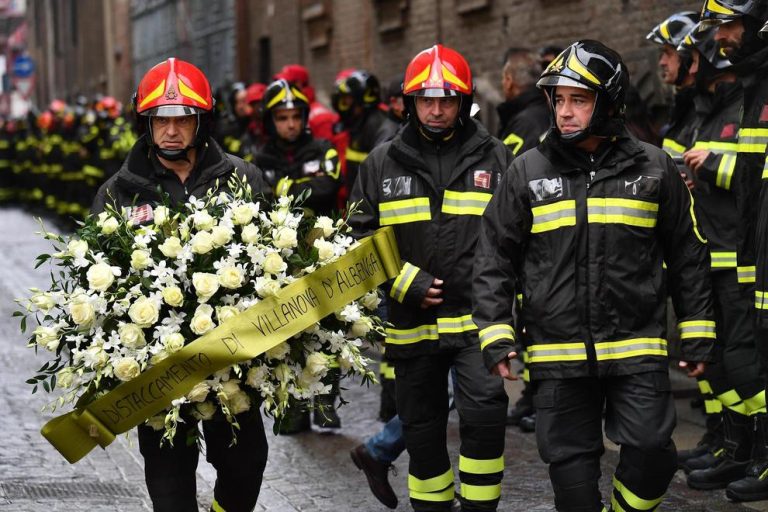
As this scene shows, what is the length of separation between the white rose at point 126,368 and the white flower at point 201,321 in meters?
0.23

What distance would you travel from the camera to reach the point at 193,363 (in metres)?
4.94

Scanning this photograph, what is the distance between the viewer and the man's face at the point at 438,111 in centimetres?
638

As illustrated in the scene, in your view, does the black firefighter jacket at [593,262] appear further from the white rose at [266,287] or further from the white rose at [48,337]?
the white rose at [48,337]

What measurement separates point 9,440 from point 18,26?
278ft

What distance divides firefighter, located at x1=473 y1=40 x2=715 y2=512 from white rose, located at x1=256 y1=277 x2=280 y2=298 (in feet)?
2.48

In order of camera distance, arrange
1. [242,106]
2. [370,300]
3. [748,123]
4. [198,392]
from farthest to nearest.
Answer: [242,106] < [748,123] < [370,300] < [198,392]

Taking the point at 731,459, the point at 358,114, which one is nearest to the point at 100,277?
the point at 731,459

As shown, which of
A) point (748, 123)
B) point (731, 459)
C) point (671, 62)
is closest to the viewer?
point (748, 123)

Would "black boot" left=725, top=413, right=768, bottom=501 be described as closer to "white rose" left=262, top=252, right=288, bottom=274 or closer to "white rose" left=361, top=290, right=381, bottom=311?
"white rose" left=361, top=290, right=381, bottom=311

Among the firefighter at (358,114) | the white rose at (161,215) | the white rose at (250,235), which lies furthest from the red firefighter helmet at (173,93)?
the firefighter at (358,114)

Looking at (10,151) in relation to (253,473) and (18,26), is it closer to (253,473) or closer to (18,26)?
(253,473)

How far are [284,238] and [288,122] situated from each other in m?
3.98

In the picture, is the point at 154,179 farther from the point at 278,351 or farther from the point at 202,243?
the point at 278,351

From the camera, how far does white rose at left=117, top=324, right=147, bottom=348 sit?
487 cm
